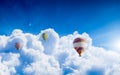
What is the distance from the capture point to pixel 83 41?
84.7 metres

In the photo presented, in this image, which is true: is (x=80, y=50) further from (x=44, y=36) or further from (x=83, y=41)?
(x=44, y=36)

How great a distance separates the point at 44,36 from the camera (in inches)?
4072

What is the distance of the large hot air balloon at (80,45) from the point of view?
8438cm

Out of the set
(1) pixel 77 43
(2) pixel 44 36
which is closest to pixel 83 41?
(1) pixel 77 43

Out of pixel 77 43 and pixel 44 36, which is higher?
pixel 44 36

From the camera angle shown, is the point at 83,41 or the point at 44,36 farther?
the point at 44,36

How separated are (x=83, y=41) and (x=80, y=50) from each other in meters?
2.44

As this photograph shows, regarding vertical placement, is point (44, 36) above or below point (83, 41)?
above

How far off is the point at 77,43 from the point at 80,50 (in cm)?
197

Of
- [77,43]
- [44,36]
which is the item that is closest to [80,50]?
[77,43]

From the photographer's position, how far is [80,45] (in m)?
84.3

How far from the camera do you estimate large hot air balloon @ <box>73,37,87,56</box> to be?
84.4m

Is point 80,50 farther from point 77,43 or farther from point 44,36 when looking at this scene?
point 44,36

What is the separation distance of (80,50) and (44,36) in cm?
2146
